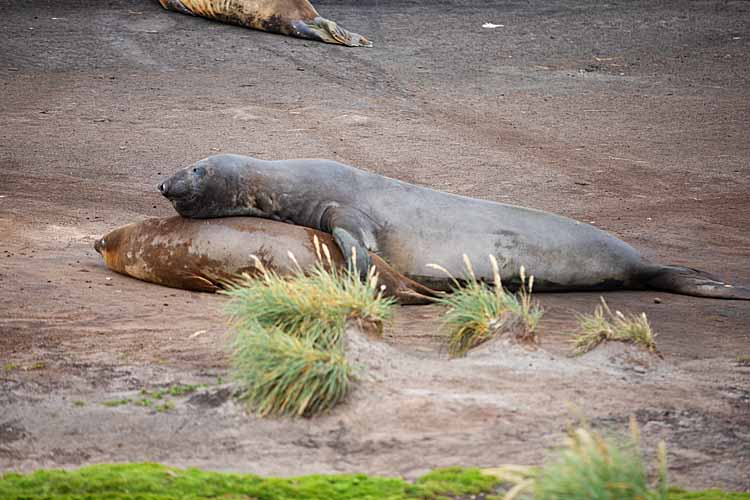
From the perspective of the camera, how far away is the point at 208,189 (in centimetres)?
750

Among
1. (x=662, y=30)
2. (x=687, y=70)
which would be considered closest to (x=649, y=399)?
(x=687, y=70)

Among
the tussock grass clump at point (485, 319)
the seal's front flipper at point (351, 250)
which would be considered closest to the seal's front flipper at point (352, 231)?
the seal's front flipper at point (351, 250)

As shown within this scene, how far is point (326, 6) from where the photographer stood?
20.5m

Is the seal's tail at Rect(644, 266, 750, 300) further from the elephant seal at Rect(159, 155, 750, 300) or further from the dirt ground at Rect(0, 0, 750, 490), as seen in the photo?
the dirt ground at Rect(0, 0, 750, 490)

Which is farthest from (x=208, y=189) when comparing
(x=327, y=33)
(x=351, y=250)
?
(x=327, y=33)

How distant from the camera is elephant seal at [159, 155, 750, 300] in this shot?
7543mm

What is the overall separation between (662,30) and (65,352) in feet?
50.3

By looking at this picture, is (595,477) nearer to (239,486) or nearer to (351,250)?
(239,486)

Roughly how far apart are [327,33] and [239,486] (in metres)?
14.1

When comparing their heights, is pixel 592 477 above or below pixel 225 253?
above

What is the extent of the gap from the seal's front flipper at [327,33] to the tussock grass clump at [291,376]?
13.0 metres

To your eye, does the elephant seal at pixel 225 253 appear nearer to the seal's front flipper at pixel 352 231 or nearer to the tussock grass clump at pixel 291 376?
the seal's front flipper at pixel 352 231

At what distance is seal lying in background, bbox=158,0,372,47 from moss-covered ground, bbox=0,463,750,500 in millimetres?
13844

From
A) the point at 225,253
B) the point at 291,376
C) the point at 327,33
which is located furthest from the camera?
the point at 327,33
